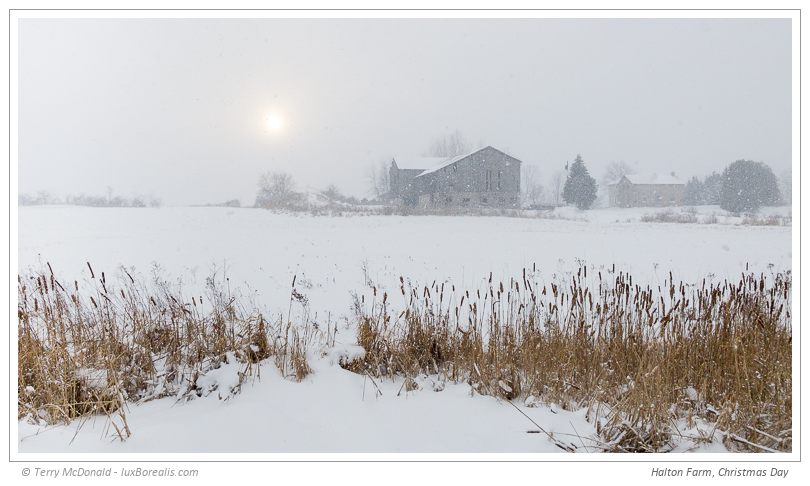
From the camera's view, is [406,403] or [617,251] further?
[617,251]

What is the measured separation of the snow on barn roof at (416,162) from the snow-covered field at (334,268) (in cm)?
1352

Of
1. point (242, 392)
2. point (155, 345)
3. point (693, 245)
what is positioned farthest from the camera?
point (693, 245)

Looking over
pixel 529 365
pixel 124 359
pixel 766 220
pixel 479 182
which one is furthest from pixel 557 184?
pixel 124 359

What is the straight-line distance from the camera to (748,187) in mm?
24516

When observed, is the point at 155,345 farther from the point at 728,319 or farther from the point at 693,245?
the point at 693,245

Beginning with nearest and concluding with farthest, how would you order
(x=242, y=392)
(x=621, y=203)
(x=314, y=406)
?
(x=314, y=406) < (x=242, y=392) < (x=621, y=203)

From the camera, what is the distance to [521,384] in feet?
8.90

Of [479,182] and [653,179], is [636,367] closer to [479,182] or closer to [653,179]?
[479,182]

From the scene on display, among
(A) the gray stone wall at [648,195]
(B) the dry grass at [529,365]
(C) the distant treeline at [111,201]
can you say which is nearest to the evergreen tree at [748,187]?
(A) the gray stone wall at [648,195]

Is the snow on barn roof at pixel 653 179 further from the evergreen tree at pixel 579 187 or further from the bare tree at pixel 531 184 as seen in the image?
the bare tree at pixel 531 184
